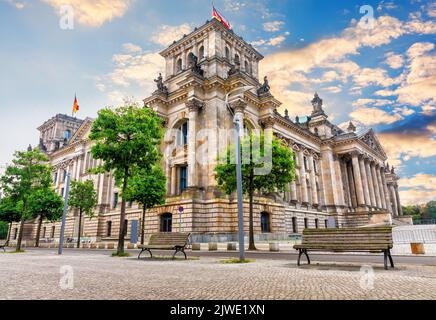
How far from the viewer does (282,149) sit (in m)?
22.5

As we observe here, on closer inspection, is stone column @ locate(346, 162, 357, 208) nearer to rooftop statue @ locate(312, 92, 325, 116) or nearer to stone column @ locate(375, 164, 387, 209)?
stone column @ locate(375, 164, 387, 209)

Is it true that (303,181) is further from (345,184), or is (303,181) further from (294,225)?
(345,184)

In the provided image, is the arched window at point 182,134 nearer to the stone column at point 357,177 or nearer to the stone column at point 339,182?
the stone column at point 339,182

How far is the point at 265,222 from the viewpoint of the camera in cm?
3272

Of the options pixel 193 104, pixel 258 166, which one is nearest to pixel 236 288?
pixel 258 166

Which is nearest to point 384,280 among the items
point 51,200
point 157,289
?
point 157,289

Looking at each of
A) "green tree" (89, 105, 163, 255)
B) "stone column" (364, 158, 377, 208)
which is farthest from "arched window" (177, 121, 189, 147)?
"stone column" (364, 158, 377, 208)

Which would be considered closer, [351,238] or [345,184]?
[351,238]

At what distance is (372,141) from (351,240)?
62895 mm

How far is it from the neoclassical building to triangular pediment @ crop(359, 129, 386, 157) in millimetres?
362

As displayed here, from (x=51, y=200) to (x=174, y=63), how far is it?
25917 mm

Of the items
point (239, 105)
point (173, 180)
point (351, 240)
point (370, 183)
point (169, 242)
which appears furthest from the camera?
point (370, 183)

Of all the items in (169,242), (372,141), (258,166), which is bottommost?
(169,242)

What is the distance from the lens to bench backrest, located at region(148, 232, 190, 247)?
41.5 feet
